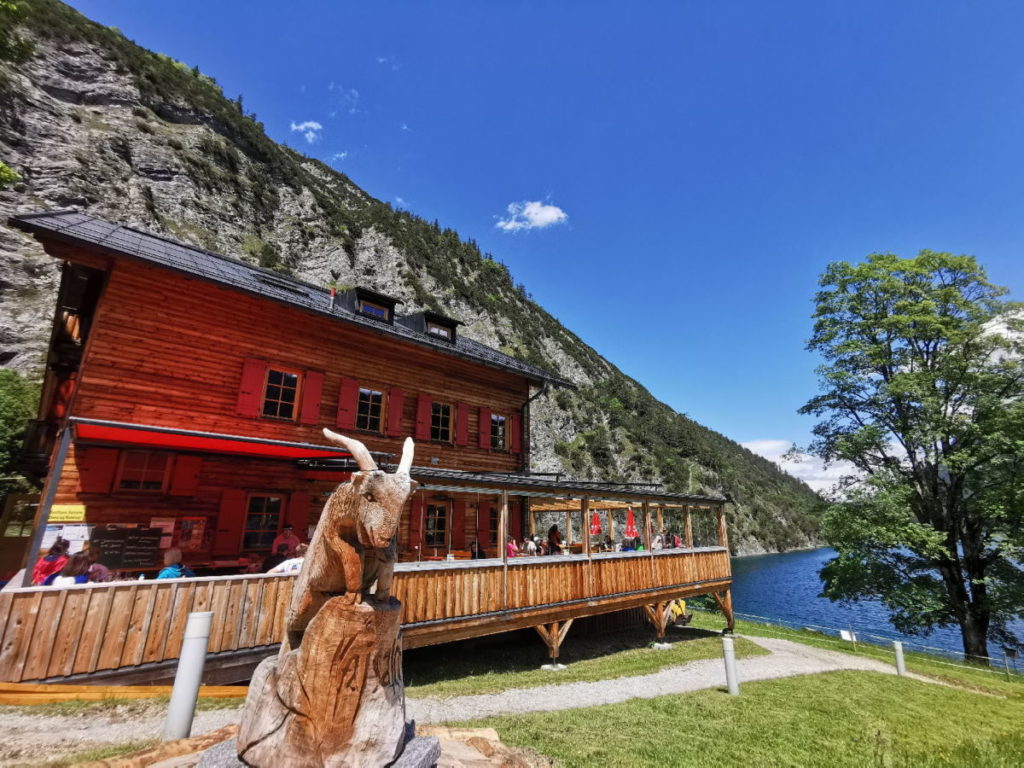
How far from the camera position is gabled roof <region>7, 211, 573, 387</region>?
9227 millimetres

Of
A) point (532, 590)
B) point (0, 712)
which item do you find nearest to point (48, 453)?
point (0, 712)

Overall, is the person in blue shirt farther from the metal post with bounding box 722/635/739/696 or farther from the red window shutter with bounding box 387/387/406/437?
the metal post with bounding box 722/635/739/696

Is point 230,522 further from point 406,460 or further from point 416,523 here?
point 406,460

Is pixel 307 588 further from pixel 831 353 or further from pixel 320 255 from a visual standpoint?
pixel 320 255

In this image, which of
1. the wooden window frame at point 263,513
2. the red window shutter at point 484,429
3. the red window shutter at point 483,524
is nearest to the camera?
the wooden window frame at point 263,513

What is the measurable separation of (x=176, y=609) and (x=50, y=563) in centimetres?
408

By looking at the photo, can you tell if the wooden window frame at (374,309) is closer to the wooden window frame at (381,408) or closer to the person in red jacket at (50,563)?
the wooden window frame at (381,408)

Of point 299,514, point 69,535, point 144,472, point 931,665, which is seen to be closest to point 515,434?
point 299,514

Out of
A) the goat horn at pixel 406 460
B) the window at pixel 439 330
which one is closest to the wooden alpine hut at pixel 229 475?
the window at pixel 439 330

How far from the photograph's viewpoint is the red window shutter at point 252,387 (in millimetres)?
11461

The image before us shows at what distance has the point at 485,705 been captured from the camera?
24.0 feet

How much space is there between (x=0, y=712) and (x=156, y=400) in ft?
22.8

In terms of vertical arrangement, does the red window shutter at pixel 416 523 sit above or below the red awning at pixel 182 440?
below

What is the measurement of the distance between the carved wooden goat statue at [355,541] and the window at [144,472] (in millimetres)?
9765
